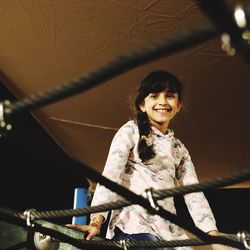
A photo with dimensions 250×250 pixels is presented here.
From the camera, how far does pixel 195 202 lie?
124 cm

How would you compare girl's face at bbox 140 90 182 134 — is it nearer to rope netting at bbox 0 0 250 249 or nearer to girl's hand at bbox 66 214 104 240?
girl's hand at bbox 66 214 104 240

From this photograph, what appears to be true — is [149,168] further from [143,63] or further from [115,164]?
[143,63]

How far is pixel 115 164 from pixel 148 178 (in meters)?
0.10

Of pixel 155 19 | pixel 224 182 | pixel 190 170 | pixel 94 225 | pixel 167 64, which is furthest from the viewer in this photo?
pixel 167 64

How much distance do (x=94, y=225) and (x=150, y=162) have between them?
251mm

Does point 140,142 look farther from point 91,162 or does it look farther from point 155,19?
point 91,162

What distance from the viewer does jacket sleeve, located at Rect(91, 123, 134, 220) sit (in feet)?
3.56

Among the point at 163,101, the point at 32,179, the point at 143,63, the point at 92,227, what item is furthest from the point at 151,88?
the point at 32,179

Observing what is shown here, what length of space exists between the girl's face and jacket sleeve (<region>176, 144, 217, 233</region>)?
0.36 feet

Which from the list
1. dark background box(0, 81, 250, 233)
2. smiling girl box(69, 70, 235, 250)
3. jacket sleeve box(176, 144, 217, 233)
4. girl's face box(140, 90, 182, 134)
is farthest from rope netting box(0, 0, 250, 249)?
dark background box(0, 81, 250, 233)

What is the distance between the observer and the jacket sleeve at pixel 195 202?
3.90ft

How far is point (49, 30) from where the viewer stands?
169cm

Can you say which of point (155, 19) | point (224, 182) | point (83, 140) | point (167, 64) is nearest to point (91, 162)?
point (83, 140)

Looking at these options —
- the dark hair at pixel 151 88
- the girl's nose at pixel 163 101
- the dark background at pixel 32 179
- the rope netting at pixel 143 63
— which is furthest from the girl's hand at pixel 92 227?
the dark background at pixel 32 179
